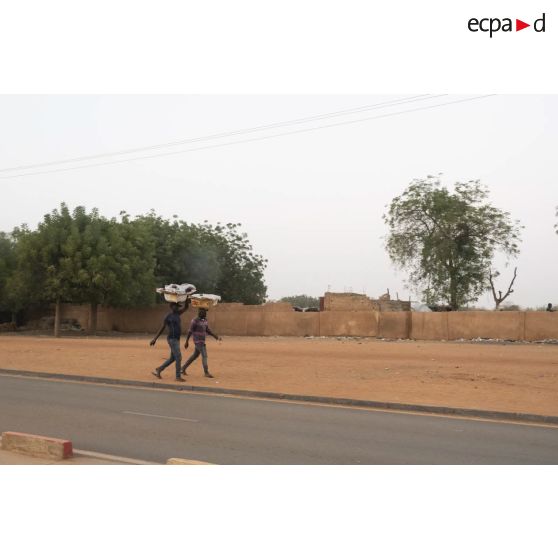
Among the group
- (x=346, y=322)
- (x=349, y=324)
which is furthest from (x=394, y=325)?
(x=346, y=322)

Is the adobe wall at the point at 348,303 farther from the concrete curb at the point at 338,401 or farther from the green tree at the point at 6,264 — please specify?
the concrete curb at the point at 338,401

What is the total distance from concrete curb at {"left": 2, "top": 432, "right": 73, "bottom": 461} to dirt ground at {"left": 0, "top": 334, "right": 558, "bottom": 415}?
8.18 m

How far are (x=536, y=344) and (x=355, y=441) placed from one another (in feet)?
81.8

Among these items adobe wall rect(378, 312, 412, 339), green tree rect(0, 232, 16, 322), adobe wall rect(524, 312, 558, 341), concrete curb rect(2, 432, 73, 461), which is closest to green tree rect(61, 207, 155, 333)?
green tree rect(0, 232, 16, 322)

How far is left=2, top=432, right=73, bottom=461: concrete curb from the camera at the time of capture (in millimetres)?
7677

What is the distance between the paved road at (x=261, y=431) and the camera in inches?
332

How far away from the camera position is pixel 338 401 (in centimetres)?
1452

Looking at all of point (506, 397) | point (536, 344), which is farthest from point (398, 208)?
point (506, 397)

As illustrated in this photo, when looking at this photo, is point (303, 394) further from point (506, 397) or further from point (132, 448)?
point (132, 448)

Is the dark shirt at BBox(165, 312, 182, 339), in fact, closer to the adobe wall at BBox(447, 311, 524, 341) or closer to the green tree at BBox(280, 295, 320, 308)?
the adobe wall at BBox(447, 311, 524, 341)

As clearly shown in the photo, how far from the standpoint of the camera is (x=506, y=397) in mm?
A: 14758

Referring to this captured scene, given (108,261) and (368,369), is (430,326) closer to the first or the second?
(368,369)

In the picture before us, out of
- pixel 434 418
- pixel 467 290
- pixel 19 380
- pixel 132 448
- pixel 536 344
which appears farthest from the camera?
pixel 467 290

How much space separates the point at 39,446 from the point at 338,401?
7.89m
